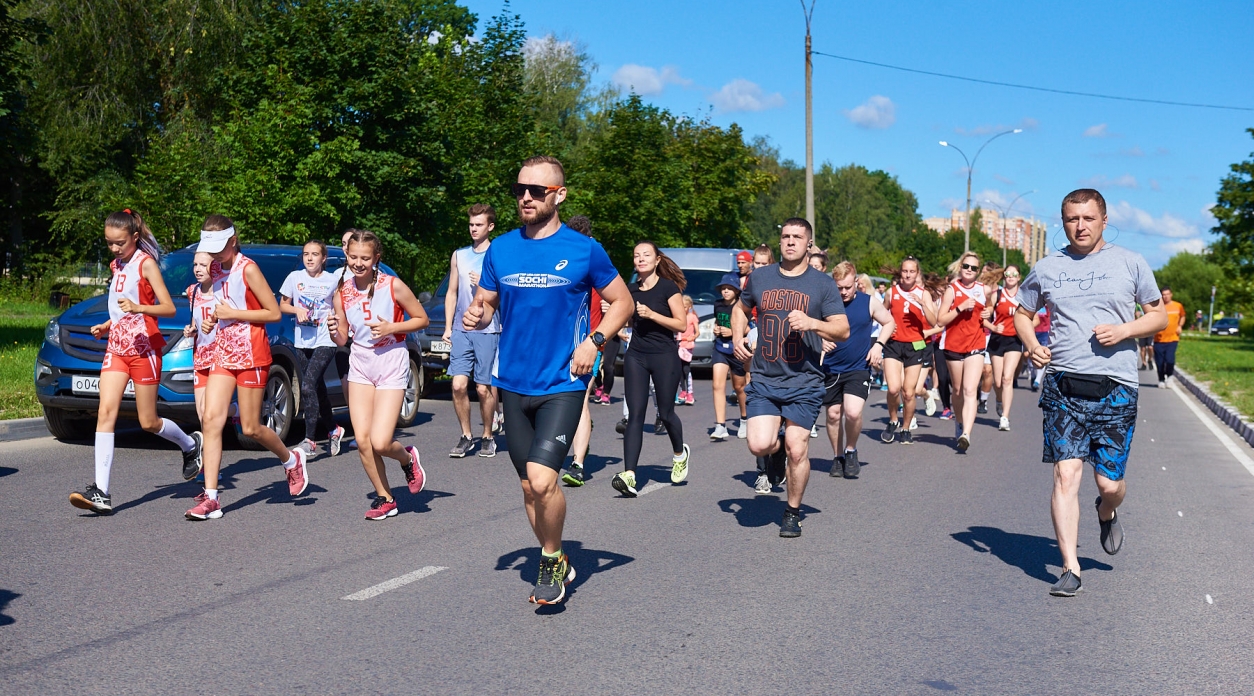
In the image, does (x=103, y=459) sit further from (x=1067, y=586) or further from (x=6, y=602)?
(x=1067, y=586)

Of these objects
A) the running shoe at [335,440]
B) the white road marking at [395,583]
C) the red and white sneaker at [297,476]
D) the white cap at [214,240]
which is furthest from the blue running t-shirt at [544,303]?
the running shoe at [335,440]

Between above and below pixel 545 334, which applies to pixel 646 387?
below

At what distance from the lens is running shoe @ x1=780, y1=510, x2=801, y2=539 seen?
752 cm

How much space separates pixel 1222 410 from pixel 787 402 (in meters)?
13.5

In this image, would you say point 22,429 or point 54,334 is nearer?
point 54,334

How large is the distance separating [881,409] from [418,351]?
6.73 metres

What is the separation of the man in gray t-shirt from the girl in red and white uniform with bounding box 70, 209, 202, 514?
17.3 feet

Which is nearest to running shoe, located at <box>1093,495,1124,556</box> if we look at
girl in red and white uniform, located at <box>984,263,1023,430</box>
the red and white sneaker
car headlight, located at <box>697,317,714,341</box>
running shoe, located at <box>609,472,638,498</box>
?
running shoe, located at <box>609,472,638,498</box>

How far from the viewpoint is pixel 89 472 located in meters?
9.38

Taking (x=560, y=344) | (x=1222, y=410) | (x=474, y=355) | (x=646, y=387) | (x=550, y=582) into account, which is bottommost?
(x=1222, y=410)

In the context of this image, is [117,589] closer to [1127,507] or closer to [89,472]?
[89,472]

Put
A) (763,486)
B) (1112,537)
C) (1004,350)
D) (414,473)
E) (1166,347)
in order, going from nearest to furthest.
Answer: (1112,537)
(414,473)
(763,486)
(1004,350)
(1166,347)

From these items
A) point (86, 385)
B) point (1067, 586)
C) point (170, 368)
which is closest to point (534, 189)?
point (1067, 586)

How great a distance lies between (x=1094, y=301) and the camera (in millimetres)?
6195
